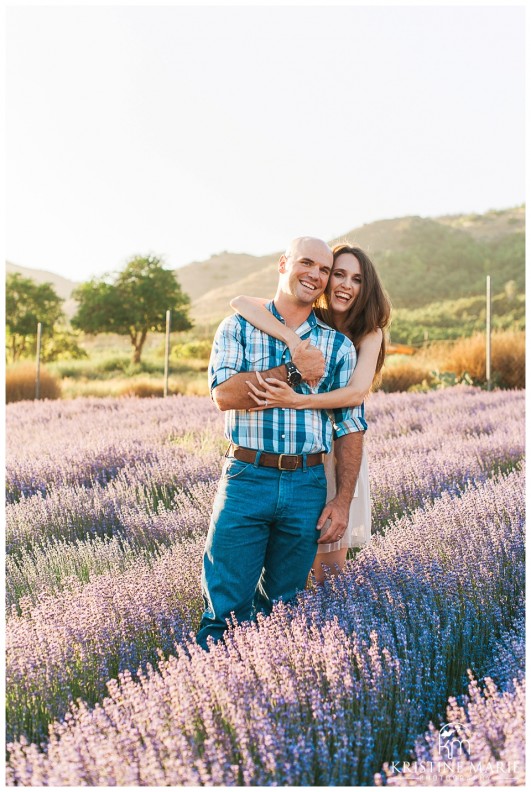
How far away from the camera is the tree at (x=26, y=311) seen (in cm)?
3138

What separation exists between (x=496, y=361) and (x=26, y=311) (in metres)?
→ 24.2

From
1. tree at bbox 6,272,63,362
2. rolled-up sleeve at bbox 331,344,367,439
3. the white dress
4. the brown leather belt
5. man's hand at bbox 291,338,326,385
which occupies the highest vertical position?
tree at bbox 6,272,63,362

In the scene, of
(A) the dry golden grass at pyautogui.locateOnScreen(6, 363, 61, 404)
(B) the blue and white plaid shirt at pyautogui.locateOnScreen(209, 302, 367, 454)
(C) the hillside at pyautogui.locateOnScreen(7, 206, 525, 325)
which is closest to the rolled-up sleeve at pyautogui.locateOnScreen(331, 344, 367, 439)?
(B) the blue and white plaid shirt at pyautogui.locateOnScreen(209, 302, 367, 454)

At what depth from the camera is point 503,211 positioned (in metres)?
65.8

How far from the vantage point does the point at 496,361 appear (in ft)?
44.2

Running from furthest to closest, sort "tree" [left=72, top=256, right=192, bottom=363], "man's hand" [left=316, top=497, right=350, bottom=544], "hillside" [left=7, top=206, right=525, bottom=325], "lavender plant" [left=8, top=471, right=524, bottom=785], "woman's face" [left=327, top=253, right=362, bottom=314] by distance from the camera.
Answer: "hillside" [left=7, top=206, right=525, bottom=325]
"tree" [left=72, top=256, right=192, bottom=363]
"woman's face" [left=327, top=253, right=362, bottom=314]
"man's hand" [left=316, top=497, right=350, bottom=544]
"lavender plant" [left=8, top=471, right=524, bottom=785]

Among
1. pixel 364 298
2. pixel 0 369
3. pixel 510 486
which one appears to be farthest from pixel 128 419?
pixel 364 298

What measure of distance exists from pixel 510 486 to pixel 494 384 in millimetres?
9696

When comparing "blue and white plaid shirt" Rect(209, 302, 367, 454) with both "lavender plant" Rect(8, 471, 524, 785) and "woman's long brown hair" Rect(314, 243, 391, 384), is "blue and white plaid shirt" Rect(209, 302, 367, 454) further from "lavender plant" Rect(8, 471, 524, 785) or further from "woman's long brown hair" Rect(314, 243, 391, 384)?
"lavender plant" Rect(8, 471, 524, 785)

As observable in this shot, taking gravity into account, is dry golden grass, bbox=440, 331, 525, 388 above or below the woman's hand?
above

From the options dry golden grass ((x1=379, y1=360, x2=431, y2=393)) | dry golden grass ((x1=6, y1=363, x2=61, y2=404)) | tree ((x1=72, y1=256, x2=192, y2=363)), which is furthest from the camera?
tree ((x1=72, y1=256, x2=192, y2=363))

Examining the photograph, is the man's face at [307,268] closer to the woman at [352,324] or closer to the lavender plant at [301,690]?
the woman at [352,324]

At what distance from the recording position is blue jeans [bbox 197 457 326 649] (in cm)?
252

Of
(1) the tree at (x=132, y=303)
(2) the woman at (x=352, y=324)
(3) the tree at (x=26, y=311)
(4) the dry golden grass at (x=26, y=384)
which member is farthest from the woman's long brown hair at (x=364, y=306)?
(3) the tree at (x=26, y=311)
